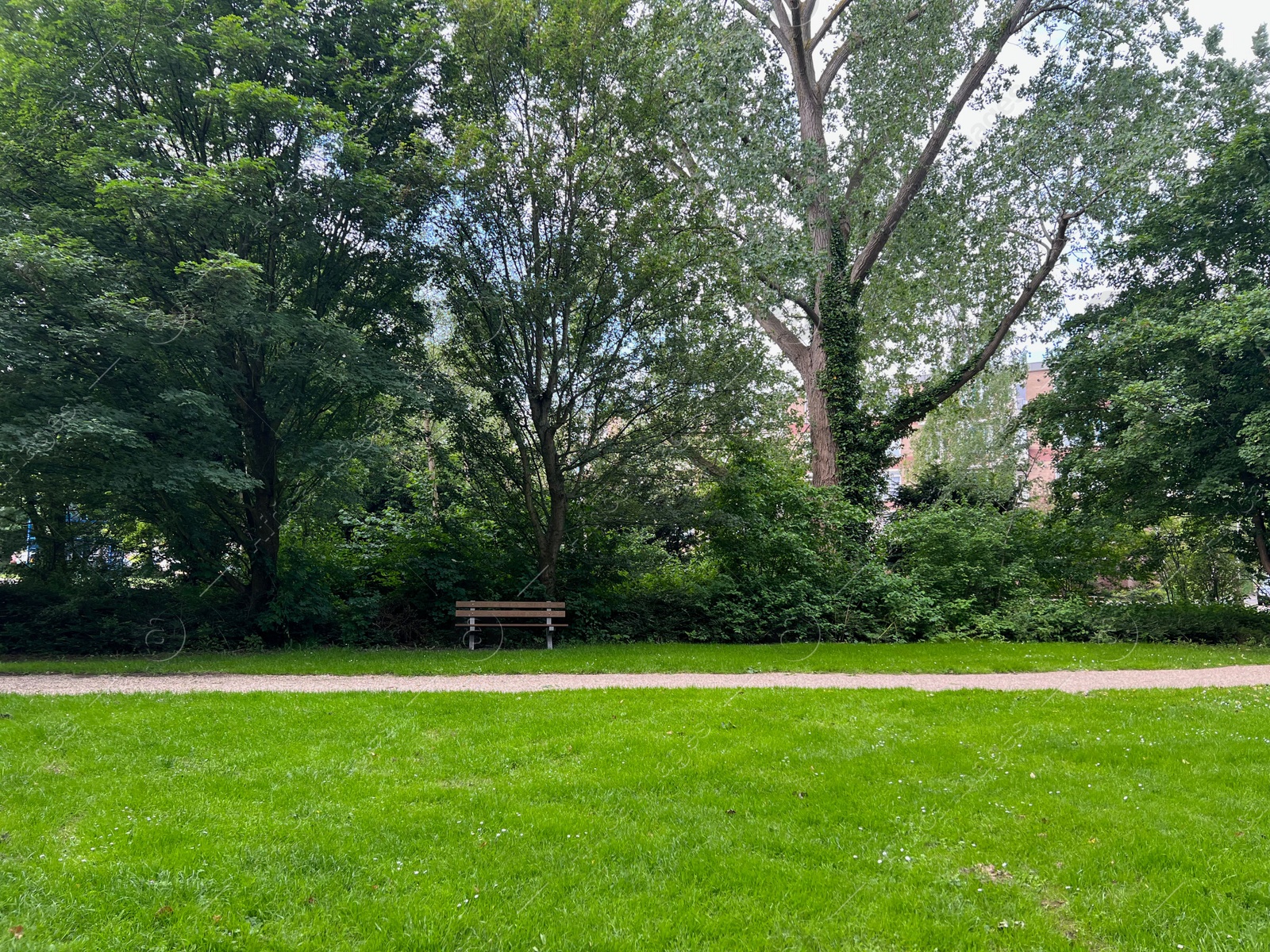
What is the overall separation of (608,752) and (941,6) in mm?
15285

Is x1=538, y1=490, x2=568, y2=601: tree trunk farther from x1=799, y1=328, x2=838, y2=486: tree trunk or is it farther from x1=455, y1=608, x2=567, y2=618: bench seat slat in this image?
x1=799, y1=328, x2=838, y2=486: tree trunk

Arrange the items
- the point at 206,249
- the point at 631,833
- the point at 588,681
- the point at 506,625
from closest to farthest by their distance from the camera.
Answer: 1. the point at 631,833
2. the point at 588,681
3. the point at 206,249
4. the point at 506,625

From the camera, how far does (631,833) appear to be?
12.2 feet

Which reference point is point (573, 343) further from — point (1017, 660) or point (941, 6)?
point (941, 6)

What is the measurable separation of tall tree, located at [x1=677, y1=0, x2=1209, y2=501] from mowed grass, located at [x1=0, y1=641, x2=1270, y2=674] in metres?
5.13

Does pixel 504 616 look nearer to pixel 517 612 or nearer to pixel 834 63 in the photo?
pixel 517 612

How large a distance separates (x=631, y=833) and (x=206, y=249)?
10.3m

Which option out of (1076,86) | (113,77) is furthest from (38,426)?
(1076,86)

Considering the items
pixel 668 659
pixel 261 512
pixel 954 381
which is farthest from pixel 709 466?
pixel 261 512

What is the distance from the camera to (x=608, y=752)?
199 inches

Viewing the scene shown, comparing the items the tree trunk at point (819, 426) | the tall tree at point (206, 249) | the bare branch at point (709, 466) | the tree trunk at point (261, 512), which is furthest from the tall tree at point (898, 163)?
the tree trunk at point (261, 512)

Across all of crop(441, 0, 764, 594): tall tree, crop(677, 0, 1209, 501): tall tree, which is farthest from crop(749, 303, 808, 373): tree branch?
crop(441, 0, 764, 594): tall tree

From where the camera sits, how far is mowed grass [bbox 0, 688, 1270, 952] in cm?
291

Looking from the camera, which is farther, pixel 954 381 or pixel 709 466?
pixel 954 381
